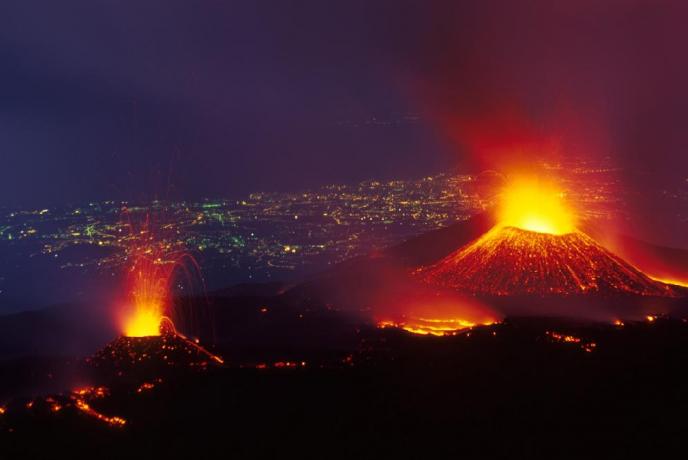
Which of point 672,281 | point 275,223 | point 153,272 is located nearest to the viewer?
point 672,281

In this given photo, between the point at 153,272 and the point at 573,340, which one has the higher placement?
the point at 153,272

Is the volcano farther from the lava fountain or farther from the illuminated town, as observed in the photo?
the illuminated town

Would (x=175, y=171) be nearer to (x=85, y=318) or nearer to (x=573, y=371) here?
(x=85, y=318)

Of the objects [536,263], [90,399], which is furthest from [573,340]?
[90,399]

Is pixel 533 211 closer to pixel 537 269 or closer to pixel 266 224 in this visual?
pixel 537 269

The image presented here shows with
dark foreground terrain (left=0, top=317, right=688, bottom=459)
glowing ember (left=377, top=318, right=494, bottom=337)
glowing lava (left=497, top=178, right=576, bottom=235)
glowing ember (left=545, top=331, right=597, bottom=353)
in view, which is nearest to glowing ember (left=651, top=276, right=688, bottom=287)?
glowing lava (left=497, top=178, right=576, bottom=235)

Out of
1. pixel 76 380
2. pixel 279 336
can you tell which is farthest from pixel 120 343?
pixel 279 336

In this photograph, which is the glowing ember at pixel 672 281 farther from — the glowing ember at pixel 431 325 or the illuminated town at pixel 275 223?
the illuminated town at pixel 275 223
